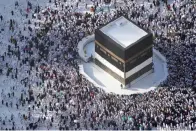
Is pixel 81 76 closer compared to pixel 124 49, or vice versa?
pixel 124 49

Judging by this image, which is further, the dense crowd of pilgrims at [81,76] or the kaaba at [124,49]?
the kaaba at [124,49]

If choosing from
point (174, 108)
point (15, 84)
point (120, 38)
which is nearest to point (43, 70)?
point (15, 84)

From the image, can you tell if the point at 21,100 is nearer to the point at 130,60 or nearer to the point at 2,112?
the point at 2,112

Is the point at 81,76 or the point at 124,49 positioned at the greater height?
the point at 124,49
